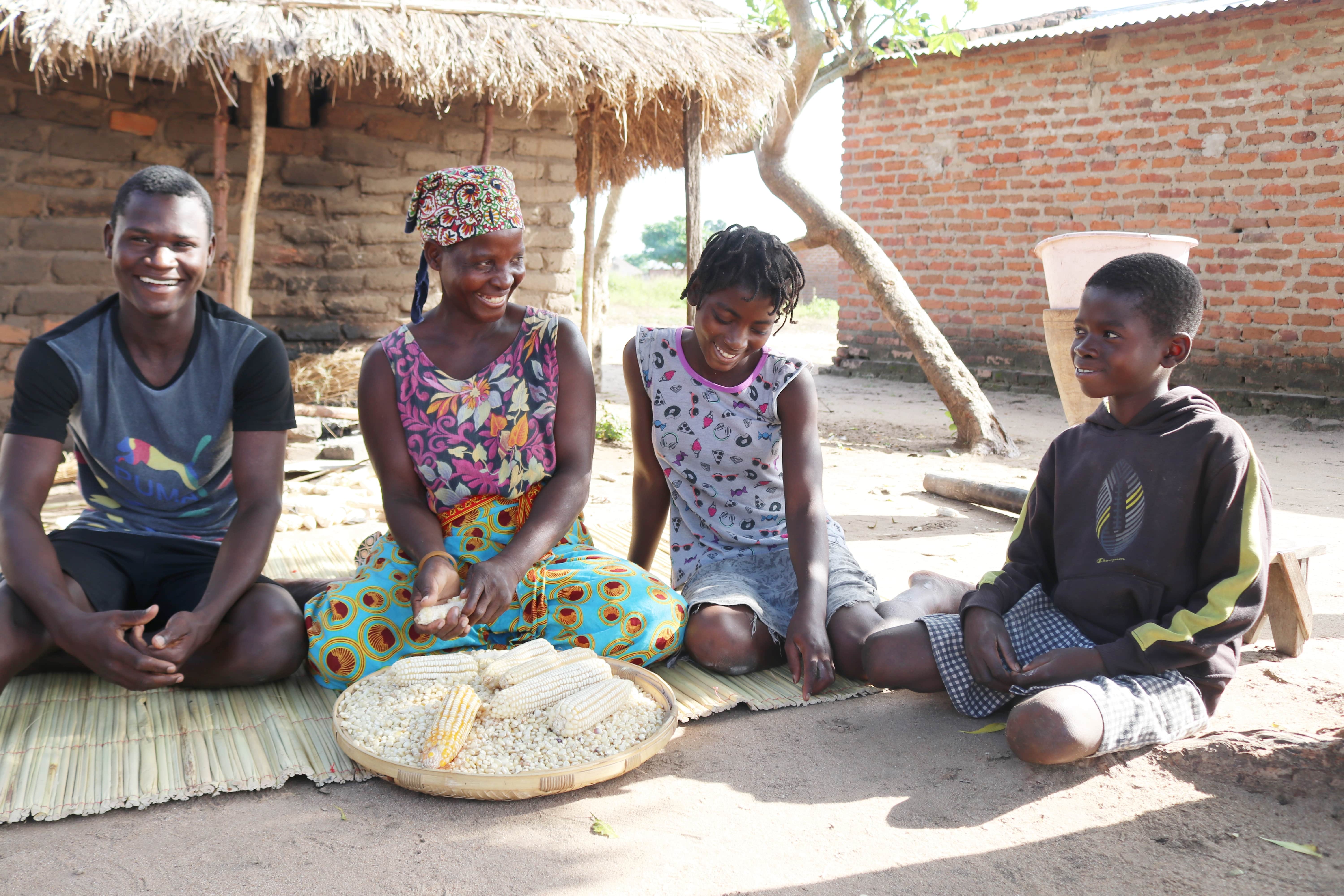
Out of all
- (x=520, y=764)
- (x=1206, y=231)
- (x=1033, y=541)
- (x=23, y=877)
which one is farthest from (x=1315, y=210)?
(x=23, y=877)

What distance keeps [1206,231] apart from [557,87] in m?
5.70

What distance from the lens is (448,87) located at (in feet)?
17.4

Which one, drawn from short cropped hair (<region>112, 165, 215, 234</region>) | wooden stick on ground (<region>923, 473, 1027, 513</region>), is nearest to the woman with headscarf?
short cropped hair (<region>112, 165, 215, 234</region>)

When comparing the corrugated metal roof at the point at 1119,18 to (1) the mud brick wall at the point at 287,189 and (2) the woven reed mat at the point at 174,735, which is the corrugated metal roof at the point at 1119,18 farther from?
(2) the woven reed mat at the point at 174,735

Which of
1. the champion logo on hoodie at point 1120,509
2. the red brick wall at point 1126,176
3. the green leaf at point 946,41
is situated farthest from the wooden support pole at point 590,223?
the champion logo on hoodie at point 1120,509

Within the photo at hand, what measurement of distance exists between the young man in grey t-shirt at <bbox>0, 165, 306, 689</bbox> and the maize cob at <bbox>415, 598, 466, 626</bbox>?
0.44m

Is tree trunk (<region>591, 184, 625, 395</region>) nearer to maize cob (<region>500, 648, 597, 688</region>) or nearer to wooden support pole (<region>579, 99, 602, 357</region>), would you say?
wooden support pole (<region>579, 99, 602, 357</region>)

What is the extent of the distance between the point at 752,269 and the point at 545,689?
1.08 metres

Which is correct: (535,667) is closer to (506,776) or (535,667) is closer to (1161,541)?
(506,776)

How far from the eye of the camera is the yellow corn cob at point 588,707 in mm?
2008

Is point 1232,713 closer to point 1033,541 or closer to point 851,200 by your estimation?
point 1033,541

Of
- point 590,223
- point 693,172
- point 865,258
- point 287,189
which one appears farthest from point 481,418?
point 590,223

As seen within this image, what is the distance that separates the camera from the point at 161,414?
2336mm

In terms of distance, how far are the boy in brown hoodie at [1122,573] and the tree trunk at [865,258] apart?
4.31 m
